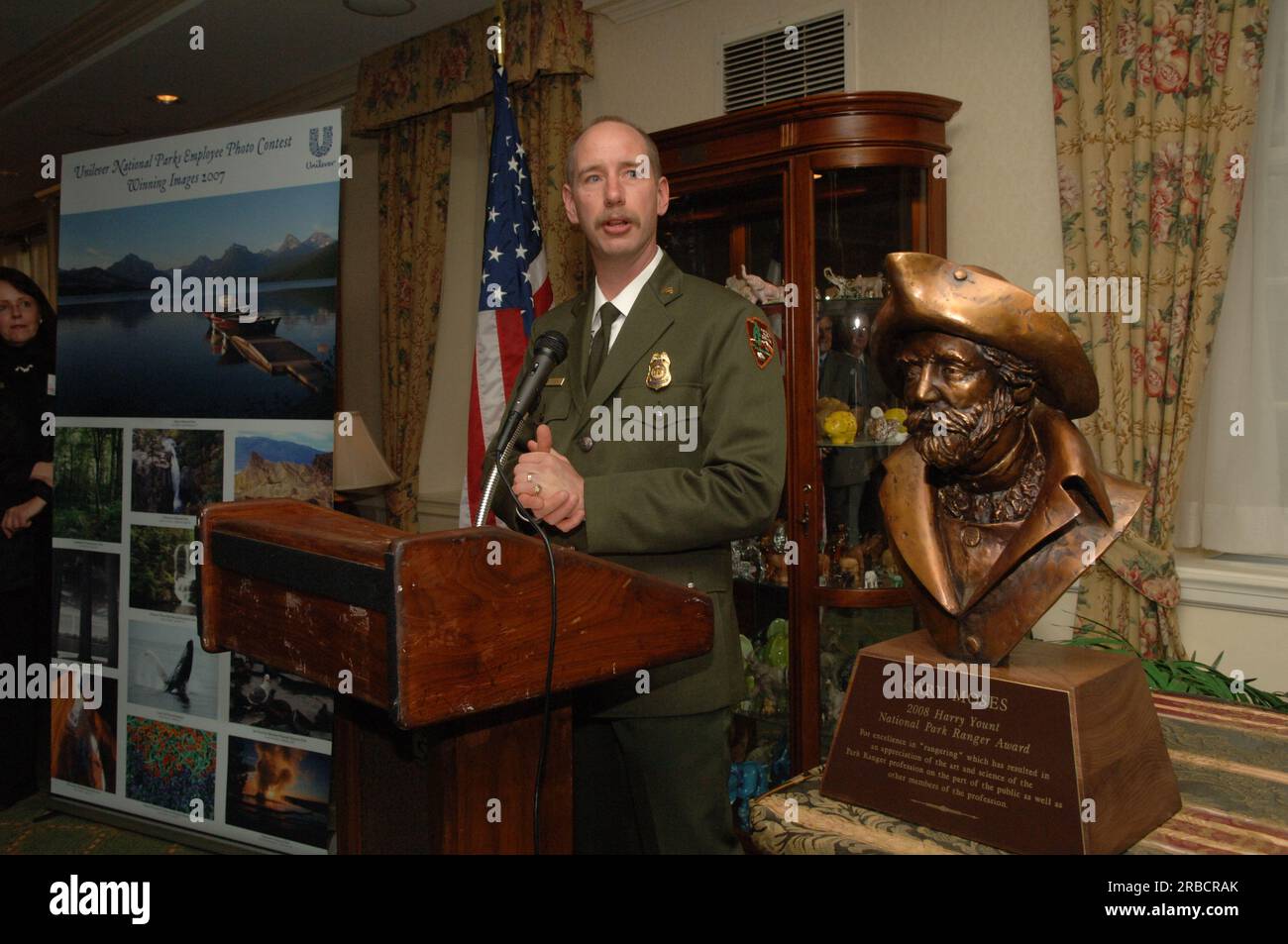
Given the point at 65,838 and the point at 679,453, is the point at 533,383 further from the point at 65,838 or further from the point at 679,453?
the point at 65,838

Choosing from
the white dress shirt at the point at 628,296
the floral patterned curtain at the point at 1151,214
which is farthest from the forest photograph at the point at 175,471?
the floral patterned curtain at the point at 1151,214

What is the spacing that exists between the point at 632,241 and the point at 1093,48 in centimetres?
162

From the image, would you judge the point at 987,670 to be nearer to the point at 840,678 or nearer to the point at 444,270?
the point at 840,678

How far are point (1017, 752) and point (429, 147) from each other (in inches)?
159

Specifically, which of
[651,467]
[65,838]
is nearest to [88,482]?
[65,838]

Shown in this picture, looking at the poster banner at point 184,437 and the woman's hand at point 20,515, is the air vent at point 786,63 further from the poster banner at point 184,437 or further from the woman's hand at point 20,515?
the woman's hand at point 20,515

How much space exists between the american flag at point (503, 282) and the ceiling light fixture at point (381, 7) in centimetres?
114

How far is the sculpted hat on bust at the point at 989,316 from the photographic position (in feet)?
3.82

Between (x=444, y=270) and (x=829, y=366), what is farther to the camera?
(x=444, y=270)

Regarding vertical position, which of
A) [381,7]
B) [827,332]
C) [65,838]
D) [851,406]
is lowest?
[65,838]

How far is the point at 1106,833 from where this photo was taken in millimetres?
1080

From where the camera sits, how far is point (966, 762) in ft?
3.83

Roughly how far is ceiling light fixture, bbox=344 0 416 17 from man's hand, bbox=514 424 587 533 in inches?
130

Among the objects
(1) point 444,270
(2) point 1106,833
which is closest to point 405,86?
(1) point 444,270
